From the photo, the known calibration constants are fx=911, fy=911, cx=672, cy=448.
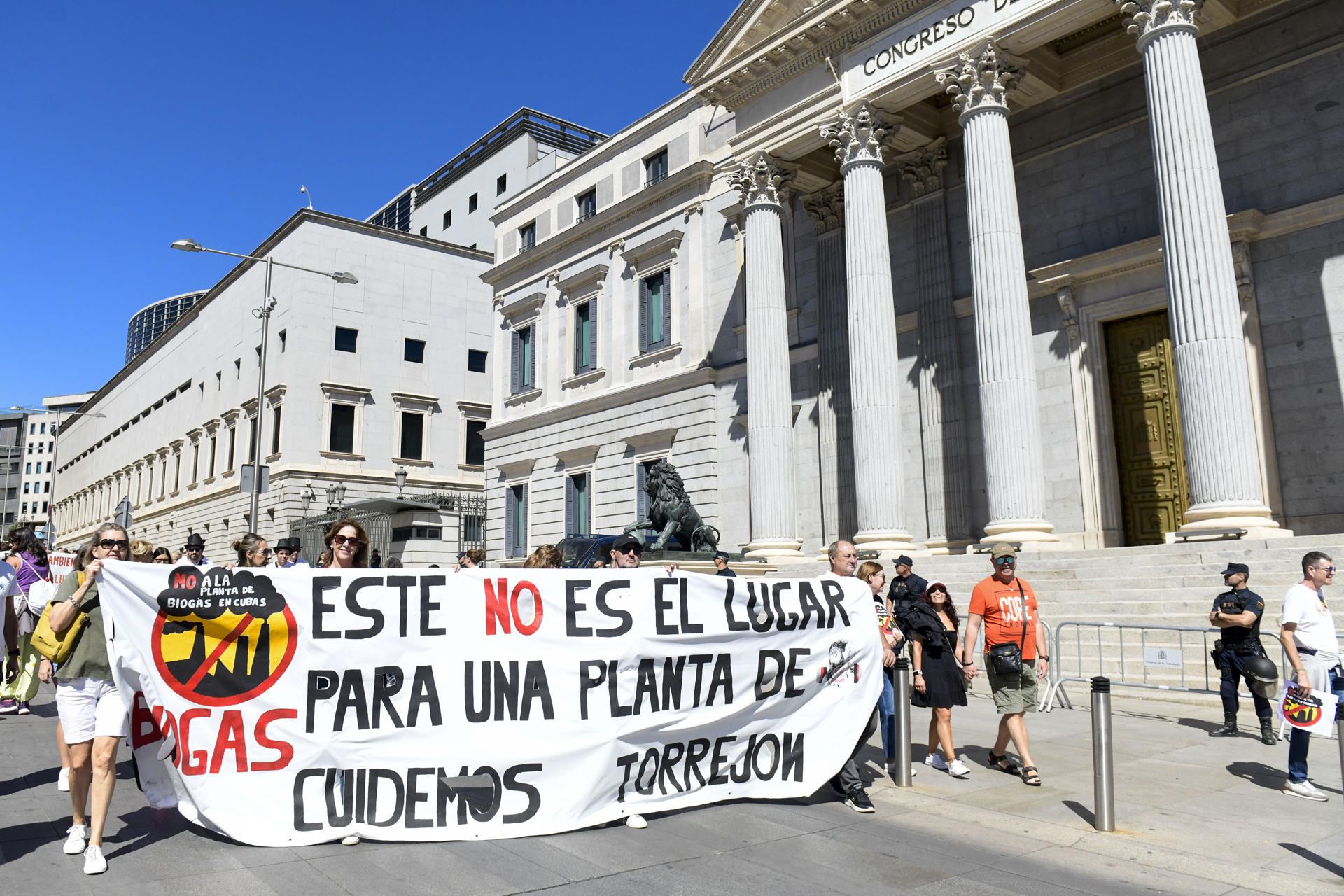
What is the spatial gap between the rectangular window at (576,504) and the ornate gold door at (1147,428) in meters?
17.6

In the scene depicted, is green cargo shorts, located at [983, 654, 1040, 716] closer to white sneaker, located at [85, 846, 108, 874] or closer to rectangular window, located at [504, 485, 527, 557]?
white sneaker, located at [85, 846, 108, 874]

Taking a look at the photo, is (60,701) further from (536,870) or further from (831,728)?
(831,728)

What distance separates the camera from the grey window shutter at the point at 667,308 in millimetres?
29266

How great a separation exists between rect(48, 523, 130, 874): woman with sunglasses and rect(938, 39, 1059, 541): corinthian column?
14.2 metres

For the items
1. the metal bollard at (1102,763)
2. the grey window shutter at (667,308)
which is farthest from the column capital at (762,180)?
the metal bollard at (1102,763)

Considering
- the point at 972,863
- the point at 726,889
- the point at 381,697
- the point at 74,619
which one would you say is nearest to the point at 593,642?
the point at 381,697

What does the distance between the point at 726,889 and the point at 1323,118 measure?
60.1 ft

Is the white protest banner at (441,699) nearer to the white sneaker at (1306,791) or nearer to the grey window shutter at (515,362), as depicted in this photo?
the white sneaker at (1306,791)

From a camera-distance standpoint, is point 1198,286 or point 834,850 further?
point 1198,286

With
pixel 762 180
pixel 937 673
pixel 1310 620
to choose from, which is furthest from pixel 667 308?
pixel 1310 620

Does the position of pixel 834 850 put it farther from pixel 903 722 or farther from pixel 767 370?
pixel 767 370

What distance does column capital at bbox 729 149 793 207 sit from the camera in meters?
22.6

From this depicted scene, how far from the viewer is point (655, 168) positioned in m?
30.8

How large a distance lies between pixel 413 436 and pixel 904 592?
4145 centimetres
